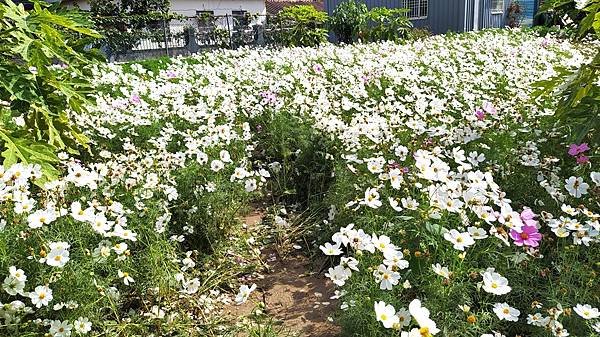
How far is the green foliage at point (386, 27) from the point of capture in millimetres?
15383

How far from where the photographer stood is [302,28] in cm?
1591

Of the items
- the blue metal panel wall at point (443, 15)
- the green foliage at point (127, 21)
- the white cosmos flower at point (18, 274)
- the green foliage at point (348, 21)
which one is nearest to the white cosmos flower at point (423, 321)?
the white cosmos flower at point (18, 274)

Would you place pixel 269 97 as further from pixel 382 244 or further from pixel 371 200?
pixel 382 244

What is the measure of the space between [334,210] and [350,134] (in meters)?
0.53

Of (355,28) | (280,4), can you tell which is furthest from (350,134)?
(280,4)

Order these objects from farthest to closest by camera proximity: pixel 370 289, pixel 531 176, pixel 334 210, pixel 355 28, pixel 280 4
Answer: pixel 280 4 < pixel 355 28 < pixel 334 210 < pixel 531 176 < pixel 370 289

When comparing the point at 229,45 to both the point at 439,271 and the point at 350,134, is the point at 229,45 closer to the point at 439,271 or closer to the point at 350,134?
the point at 350,134

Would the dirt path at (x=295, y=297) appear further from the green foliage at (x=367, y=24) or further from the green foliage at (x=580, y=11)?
the green foliage at (x=367, y=24)

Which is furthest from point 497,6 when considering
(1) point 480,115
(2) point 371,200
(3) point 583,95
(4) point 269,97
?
(2) point 371,200

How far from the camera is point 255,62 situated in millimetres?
7285

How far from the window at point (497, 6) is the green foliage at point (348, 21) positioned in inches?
213

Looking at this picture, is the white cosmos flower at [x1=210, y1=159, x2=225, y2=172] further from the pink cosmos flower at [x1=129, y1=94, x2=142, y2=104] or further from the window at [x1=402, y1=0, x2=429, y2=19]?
the window at [x1=402, y1=0, x2=429, y2=19]

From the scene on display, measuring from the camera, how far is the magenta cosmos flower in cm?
208

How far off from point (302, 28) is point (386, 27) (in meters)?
2.45
